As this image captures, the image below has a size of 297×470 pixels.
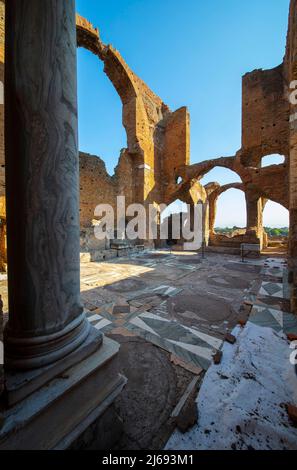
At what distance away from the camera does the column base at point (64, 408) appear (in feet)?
3.06

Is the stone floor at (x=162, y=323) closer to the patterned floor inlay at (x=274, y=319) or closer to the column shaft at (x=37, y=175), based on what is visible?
the patterned floor inlay at (x=274, y=319)

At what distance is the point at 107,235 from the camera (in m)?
11.1

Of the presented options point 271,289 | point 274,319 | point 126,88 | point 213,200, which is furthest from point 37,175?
point 213,200

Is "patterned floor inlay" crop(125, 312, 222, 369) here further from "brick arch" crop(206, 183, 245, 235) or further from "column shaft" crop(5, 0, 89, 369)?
"brick arch" crop(206, 183, 245, 235)

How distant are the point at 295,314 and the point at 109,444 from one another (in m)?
3.44

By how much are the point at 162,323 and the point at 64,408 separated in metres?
2.16

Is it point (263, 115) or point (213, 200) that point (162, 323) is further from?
point (213, 200)

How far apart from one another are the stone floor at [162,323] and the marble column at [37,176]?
2.07 feet

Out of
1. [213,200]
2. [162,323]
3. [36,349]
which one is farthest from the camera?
[213,200]

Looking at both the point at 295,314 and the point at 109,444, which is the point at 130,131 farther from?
the point at 109,444

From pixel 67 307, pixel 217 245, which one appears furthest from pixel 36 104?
pixel 217 245

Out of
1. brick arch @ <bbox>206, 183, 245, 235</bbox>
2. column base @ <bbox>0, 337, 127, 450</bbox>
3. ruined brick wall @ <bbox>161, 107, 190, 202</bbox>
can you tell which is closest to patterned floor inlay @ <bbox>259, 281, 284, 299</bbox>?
column base @ <bbox>0, 337, 127, 450</bbox>

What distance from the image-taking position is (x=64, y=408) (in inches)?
44.1

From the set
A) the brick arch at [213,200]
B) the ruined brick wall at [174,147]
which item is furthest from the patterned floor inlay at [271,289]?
the brick arch at [213,200]
